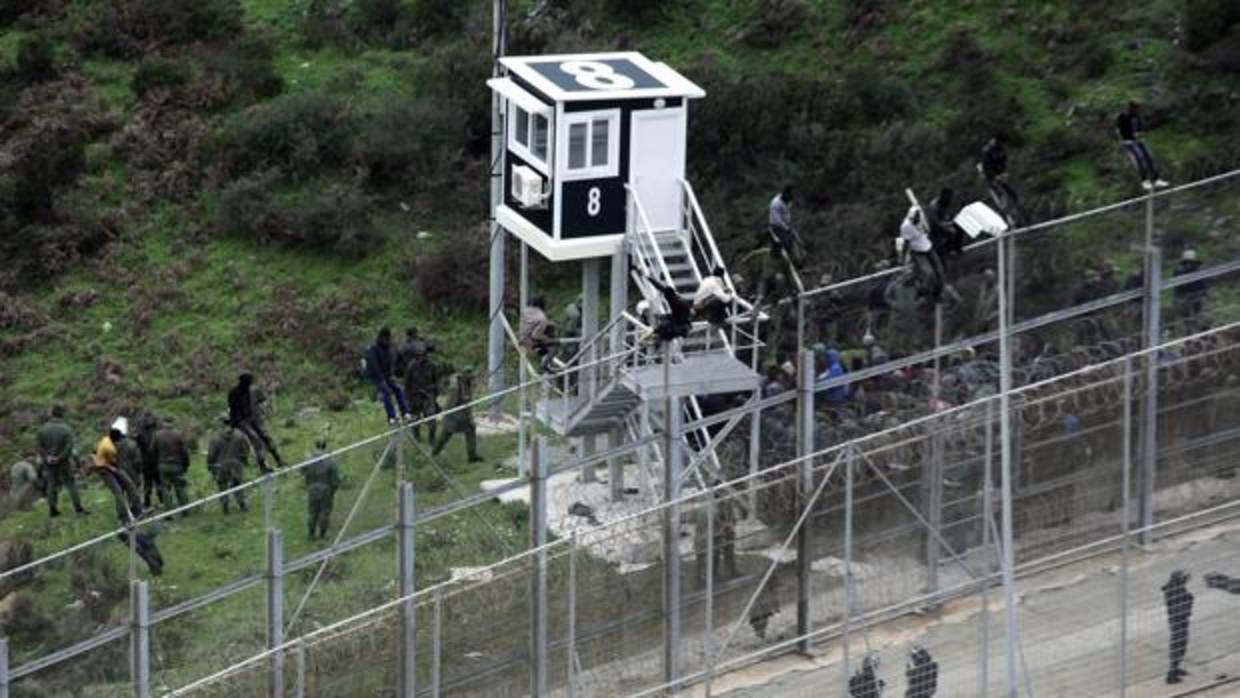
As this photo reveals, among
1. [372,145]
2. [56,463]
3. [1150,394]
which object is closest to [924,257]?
[1150,394]

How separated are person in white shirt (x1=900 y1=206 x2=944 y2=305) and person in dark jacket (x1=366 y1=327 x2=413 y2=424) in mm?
7235

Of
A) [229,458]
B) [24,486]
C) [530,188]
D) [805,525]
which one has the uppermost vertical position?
[530,188]

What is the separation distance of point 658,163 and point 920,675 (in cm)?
784

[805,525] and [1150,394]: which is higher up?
[1150,394]

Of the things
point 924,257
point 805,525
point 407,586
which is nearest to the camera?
point 407,586

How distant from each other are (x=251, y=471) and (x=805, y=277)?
689 cm

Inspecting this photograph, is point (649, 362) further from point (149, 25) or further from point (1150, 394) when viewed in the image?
point (149, 25)

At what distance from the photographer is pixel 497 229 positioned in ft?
123

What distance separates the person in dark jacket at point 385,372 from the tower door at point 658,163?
3408 mm

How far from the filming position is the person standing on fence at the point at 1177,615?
99.1 ft

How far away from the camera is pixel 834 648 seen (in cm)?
3048

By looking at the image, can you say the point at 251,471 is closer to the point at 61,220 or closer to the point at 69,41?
the point at 61,220

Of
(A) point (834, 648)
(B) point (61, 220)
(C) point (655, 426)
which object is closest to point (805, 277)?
(C) point (655, 426)

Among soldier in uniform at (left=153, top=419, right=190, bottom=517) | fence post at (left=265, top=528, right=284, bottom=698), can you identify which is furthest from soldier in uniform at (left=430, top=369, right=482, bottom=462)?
soldier in uniform at (left=153, top=419, right=190, bottom=517)
